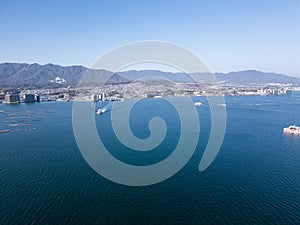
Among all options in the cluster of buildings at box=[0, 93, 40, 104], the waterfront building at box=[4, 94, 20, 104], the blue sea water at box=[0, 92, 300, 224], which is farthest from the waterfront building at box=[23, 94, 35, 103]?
the blue sea water at box=[0, 92, 300, 224]

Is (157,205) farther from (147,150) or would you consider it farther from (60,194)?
(147,150)

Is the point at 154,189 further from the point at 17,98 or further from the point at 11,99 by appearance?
the point at 17,98

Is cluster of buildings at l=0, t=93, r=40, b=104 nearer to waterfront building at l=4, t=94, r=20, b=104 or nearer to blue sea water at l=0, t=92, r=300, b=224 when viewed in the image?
waterfront building at l=4, t=94, r=20, b=104

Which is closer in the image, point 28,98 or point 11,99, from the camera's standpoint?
point 11,99

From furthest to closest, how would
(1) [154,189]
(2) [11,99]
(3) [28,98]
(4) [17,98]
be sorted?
(3) [28,98]
(4) [17,98]
(2) [11,99]
(1) [154,189]

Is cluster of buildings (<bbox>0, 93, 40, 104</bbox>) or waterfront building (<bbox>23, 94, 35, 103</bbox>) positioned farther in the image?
waterfront building (<bbox>23, 94, 35, 103</bbox>)

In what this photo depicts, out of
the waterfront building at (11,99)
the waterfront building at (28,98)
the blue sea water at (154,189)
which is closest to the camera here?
the blue sea water at (154,189)

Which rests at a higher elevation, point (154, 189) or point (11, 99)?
point (11, 99)

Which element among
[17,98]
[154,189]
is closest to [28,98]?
[17,98]

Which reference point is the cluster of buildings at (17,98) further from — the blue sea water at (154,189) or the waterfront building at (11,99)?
the blue sea water at (154,189)

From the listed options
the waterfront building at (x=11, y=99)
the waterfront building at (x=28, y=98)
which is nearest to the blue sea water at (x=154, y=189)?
the waterfront building at (x=11, y=99)

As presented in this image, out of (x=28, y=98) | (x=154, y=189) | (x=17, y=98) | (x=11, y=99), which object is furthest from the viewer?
(x=28, y=98)
